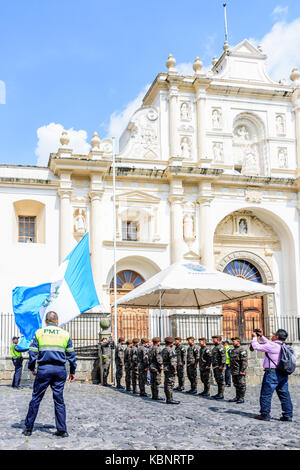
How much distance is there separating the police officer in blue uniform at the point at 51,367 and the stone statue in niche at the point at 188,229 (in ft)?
57.3

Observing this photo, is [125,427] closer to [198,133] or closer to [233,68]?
[198,133]

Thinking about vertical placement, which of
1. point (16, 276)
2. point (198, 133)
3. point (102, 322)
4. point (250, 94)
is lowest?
point (102, 322)

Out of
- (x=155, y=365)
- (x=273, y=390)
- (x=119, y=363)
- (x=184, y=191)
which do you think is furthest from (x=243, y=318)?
(x=273, y=390)

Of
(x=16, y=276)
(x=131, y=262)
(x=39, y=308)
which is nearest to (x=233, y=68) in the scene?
(x=131, y=262)

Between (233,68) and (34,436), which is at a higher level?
(233,68)

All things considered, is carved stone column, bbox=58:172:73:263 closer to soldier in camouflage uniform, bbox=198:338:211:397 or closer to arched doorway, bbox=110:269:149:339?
arched doorway, bbox=110:269:149:339

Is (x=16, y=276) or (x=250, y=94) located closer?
(x=16, y=276)

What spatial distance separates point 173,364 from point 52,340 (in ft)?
17.2

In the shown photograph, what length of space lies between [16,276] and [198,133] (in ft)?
33.5

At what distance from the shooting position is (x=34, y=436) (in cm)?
794

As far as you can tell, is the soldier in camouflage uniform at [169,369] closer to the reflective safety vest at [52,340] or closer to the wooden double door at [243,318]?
the reflective safety vest at [52,340]

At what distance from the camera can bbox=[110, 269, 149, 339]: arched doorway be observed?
2475cm

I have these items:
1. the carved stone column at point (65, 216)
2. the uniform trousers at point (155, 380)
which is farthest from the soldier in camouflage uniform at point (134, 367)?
the carved stone column at point (65, 216)

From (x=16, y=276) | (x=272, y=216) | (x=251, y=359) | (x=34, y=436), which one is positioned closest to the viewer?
(x=34, y=436)
